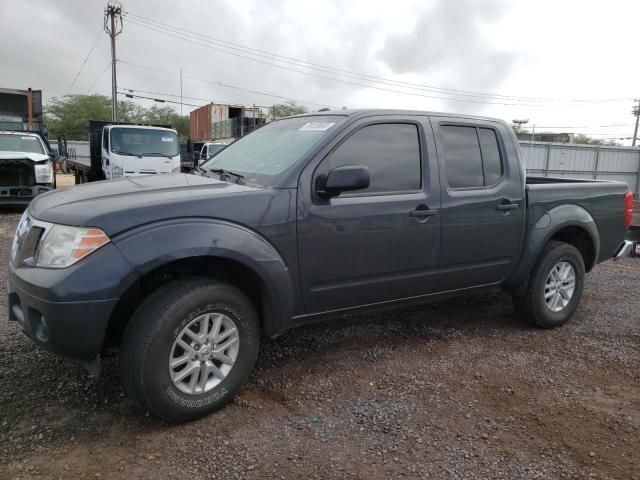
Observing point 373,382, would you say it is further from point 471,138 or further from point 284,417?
point 471,138

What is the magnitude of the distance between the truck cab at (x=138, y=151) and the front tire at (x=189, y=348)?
1070 cm

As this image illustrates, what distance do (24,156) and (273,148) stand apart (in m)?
9.65

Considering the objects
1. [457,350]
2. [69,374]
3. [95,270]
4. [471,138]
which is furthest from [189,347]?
[471,138]

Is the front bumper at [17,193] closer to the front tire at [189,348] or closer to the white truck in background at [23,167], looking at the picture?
the white truck in background at [23,167]

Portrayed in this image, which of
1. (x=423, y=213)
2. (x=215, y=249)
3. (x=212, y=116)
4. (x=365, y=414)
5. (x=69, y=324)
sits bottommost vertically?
(x=365, y=414)

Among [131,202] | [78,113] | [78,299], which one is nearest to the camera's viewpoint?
[78,299]

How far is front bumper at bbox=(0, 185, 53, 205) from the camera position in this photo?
10.8m

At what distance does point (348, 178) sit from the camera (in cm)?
305

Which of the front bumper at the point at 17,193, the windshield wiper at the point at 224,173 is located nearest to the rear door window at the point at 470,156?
the windshield wiper at the point at 224,173

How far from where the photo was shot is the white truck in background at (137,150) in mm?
12734

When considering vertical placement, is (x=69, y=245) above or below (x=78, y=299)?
above

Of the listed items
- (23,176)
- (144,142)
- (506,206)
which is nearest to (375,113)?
(506,206)

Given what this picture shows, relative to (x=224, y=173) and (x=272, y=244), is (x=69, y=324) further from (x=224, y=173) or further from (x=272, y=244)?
(x=224, y=173)

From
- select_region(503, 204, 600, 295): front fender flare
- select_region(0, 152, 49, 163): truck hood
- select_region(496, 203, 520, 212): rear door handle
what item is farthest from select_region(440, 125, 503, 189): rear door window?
select_region(0, 152, 49, 163): truck hood
